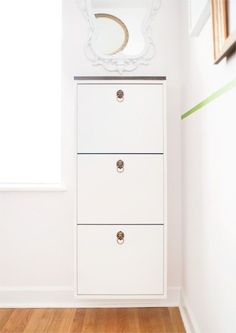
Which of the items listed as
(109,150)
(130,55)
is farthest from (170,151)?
(130,55)

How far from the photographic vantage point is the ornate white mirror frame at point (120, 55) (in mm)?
1994

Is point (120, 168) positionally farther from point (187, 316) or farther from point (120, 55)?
point (187, 316)

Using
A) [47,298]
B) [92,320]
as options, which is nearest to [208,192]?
[92,320]

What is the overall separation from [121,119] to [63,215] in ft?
2.27

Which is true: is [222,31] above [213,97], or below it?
above

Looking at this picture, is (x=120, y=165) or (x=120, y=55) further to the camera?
(x=120, y=55)

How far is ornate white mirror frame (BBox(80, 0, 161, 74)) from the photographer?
1994 mm

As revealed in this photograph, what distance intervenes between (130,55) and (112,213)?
0.94 metres

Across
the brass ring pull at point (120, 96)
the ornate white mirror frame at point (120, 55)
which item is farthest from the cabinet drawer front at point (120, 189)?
the ornate white mirror frame at point (120, 55)

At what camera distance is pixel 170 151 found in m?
2.01

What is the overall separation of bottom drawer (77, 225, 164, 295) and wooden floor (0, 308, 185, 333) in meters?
0.16

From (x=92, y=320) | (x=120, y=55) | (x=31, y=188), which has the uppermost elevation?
(x=120, y=55)

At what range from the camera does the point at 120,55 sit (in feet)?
6.55

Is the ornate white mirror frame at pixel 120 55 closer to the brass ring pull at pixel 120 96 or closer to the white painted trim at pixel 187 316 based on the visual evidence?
the brass ring pull at pixel 120 96
